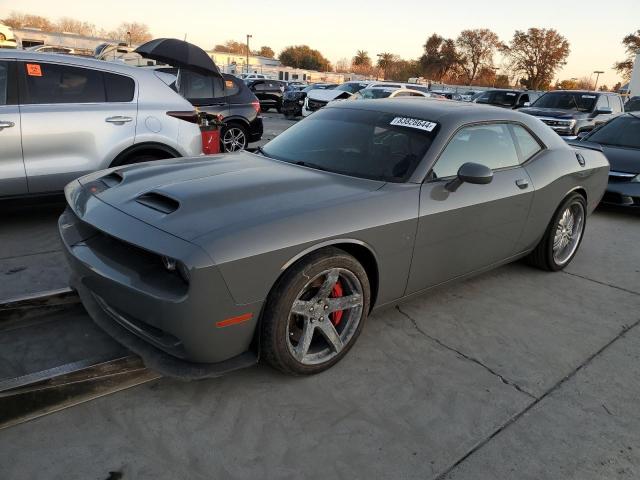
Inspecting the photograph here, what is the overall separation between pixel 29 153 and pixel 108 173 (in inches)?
67.9

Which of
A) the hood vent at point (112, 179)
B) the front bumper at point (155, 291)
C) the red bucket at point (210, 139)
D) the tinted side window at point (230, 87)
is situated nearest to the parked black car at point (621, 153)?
the red bucket at point (210, 139)

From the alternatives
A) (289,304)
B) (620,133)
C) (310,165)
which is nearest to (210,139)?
(310,165)

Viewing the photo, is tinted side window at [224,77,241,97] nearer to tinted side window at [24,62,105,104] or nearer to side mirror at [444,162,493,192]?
tinted side window at [24,62,105,104]

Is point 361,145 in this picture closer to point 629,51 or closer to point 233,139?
point 233,139

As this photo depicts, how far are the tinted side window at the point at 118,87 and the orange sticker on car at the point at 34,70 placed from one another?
58cm

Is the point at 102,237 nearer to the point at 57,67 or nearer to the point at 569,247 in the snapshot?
the point at 57,67

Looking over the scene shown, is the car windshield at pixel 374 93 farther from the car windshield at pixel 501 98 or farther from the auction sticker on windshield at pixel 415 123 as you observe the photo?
the auction sticker on windshield at pixel 415 123

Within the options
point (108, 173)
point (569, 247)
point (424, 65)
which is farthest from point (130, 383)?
point (424, 65)

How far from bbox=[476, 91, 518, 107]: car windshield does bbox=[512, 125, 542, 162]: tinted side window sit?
13720 mm

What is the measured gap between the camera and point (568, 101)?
1314cm

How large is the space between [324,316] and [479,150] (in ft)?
5.92

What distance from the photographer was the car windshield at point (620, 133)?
7.73m

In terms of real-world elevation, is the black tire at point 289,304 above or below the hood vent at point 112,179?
below

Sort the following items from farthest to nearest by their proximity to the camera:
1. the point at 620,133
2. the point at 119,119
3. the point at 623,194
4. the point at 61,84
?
1. the point at 620,133
2. the point at 623,194
3. the point at 119,119
4. the point at 61,84
